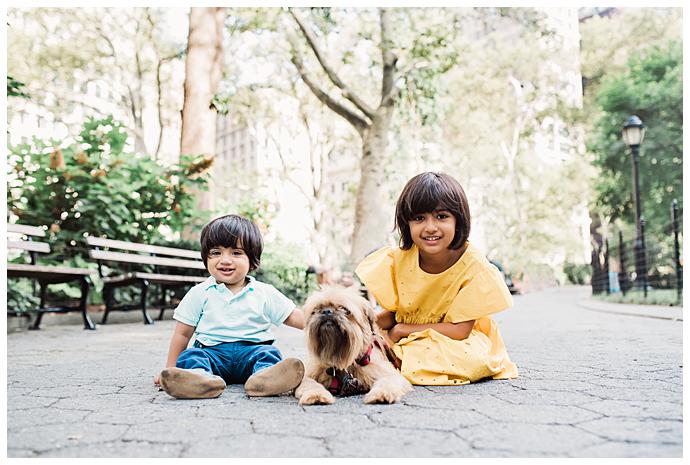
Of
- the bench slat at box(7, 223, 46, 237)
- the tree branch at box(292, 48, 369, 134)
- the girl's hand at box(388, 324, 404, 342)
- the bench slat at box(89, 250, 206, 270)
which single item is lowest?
the girl's hand at box(388, 324, 404, 342)

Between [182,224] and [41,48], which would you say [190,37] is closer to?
[182,224]

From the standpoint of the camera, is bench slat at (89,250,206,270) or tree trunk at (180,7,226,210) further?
tree trunk at (180,7,226,210)

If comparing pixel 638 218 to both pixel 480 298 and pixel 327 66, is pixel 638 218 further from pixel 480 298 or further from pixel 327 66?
pixel 480 298

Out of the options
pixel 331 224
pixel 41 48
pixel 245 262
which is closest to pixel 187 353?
pixel 245 262

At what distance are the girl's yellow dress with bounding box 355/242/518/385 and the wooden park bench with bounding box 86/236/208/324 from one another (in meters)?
5.83

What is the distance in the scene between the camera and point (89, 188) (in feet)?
32.1

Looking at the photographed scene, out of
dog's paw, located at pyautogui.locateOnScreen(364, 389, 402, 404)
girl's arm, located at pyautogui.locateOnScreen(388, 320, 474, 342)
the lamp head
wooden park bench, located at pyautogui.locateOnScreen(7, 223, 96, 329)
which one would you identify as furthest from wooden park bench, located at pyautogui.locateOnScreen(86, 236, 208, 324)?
the lamp head

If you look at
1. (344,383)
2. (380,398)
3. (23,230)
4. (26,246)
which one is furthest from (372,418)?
(23,230)

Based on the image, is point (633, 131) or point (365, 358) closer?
point (365, 358)

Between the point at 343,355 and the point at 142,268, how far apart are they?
8275 mm

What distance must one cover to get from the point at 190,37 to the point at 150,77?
43.2 feet

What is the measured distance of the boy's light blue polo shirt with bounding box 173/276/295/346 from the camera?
12.9 feet

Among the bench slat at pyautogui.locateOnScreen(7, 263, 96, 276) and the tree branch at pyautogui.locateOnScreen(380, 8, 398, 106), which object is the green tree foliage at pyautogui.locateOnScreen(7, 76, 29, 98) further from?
the tree branch at pyautogui.locateOnScreen(380, 8, 398, 106)

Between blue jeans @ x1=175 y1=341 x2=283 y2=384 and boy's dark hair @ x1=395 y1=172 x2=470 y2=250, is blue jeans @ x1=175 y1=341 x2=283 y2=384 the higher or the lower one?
the lower one
